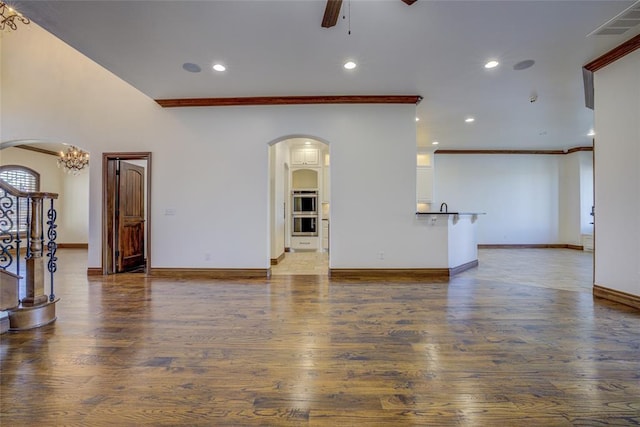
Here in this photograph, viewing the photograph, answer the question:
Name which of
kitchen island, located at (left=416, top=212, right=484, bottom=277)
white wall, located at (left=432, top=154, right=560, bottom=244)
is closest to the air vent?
kitchen island, located at (left=416, top=212, right=484, bottom=277)

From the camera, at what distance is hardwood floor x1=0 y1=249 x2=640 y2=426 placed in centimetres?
156

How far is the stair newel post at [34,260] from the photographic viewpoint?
2.73 meters

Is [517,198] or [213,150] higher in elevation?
[213,150]

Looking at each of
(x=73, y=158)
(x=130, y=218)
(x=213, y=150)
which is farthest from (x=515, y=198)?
(x=73, y=158)

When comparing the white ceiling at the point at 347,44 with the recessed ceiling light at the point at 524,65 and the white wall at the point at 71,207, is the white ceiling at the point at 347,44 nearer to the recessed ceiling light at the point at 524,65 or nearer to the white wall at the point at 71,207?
the recessed ceiling light at the point at 524,65

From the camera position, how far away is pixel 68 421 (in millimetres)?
1487

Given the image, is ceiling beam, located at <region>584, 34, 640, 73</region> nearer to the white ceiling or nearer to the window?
the white ceiling

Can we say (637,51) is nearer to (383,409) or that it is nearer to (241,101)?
(383,409)

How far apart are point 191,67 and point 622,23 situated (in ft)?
15.8

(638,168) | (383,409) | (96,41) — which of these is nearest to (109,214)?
(96,41)

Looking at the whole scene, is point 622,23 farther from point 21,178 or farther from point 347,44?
point 21,178

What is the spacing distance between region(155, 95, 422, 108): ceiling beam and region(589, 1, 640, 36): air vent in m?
2.16

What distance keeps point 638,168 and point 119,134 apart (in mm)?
7330

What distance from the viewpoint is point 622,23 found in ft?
9.44
